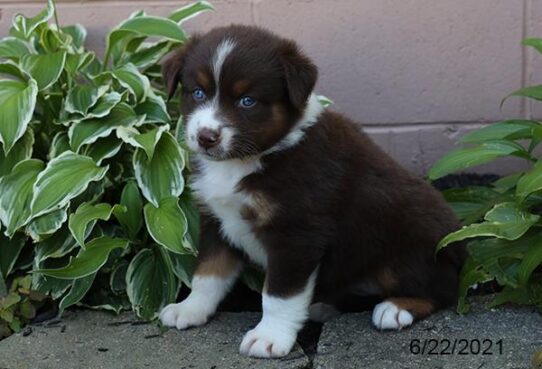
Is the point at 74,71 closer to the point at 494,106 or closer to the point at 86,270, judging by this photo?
the point at 86,270

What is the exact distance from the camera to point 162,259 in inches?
191

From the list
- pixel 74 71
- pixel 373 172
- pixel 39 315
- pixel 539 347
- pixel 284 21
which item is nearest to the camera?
pixel 539 347

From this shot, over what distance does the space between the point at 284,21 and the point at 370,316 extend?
227 cm

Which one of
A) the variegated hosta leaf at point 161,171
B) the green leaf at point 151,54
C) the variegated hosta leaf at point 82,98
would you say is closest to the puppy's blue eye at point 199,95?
the variegated hosta leaf at point 161,171

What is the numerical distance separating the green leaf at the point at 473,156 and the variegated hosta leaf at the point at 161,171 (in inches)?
51.2

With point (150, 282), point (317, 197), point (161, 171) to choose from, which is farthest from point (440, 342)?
point (161, 171)

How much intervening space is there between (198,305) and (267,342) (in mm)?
541

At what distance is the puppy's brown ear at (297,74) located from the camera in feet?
13.3

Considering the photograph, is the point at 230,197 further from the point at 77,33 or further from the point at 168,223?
the point at 77,33

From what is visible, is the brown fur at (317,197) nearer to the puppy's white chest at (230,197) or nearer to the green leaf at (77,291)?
the puppy's white chest at (230,197)

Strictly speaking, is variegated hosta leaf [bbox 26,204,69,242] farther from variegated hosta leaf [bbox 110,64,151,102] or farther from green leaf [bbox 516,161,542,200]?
green leaf [bbox 516,161,542,200]

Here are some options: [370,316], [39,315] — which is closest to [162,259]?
[39,315]

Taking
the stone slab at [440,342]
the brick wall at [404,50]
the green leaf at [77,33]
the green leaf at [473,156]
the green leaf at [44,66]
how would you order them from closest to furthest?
the stone slab at [440,342] < the green leaf at [473,156] < the green leaf at [44,66] < the green leaf at [77,33] < the brick wall at [404,50]

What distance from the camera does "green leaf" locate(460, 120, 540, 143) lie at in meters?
4.98
